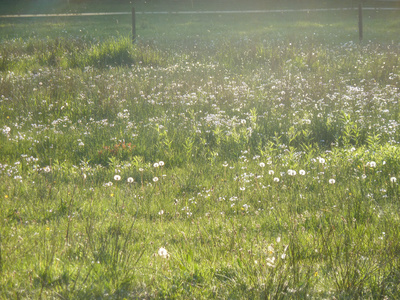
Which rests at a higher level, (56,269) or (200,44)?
(200,44)

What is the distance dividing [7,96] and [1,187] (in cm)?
562

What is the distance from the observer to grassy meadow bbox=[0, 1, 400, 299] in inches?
112

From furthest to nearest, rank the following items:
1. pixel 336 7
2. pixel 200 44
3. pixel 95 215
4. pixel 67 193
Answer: pixel 336 7 < pixel 200 44 < pixel 67 193 < pixel 95 215

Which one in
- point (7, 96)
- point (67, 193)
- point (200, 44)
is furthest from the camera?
point (200, 44)

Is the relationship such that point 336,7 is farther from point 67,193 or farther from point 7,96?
point 67,193

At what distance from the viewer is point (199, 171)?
5.89 meters

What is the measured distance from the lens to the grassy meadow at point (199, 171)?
2844 millimetres

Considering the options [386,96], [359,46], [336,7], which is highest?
[336,7]

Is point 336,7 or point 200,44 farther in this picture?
point 336,7

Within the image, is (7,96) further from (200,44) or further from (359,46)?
(359,46)

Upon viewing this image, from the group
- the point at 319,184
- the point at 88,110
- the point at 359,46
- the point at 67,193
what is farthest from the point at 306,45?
the point at 67,193

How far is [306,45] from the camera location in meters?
16.1

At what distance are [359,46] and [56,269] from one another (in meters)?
15.2

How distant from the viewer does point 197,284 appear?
2.81 metres
